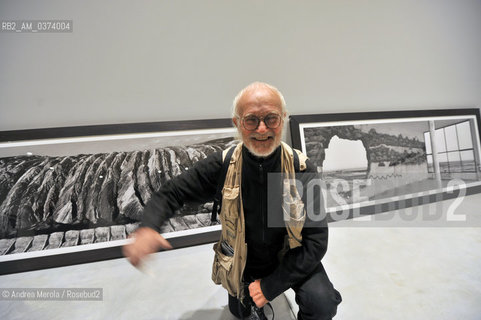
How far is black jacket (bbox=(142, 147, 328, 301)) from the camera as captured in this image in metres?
0.84

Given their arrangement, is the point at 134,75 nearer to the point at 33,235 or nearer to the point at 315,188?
the point at 33,235

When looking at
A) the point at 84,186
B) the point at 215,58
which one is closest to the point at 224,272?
the point at 84,186

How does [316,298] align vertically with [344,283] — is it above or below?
above

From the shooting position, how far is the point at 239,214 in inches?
35.6

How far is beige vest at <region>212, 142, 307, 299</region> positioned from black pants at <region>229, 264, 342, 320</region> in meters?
0.18

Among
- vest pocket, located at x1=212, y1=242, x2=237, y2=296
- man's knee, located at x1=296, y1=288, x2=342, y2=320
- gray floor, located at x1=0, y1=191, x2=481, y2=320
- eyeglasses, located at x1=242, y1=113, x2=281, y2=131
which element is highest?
eyeglasses, located at x1=242, y1=113, x2=281, y2=131

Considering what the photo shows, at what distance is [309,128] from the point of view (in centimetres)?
208

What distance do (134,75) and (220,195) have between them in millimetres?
1464

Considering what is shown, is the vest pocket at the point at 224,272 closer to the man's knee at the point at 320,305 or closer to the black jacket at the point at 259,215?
the black jacket at the point at 259,215

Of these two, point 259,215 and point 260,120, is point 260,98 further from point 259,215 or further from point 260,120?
point 259,215

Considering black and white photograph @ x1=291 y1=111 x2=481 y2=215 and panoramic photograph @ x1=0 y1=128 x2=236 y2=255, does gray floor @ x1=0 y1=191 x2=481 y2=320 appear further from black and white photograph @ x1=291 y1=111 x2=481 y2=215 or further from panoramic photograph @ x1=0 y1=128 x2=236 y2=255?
black and white photograph @ x1=291 y1=111 x2=481 y2=215

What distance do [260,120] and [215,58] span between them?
1343 mm

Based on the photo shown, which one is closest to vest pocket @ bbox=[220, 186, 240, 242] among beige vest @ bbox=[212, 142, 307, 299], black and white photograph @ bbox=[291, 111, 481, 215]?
beige vest @ bbox=[212, 142, 307, 299]

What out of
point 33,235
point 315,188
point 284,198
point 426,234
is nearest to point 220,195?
point 284,198
